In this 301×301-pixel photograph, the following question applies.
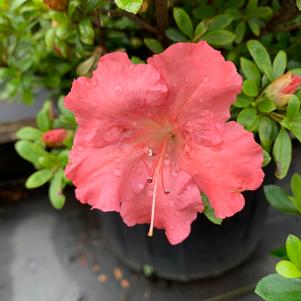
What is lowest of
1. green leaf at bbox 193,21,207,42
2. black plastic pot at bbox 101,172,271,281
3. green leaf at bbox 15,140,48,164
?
black plastic pot at bbox 101,172,271,281

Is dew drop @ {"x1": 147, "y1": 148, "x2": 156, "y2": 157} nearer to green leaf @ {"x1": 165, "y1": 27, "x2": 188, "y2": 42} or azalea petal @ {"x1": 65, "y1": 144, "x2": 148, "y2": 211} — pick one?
azalea petal @ {"x1": 65, "y1": 144, "x2": 148, "y2": 211}

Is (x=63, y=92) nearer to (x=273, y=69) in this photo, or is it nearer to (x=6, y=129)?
(x=6, y=129)

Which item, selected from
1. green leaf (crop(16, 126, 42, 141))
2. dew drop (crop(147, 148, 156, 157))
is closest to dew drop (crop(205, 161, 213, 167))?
dew drop (crop(147, 148, 156, 157))

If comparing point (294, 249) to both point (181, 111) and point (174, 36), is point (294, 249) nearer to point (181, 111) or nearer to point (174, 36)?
point (181, 111)

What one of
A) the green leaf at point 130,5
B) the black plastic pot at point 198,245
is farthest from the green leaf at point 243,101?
the black plastic pot at point 198,245

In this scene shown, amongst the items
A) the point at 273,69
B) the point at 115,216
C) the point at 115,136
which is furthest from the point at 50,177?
the point at 273,69

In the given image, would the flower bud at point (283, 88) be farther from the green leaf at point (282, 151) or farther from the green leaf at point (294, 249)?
the green leaf at point (294, 249)
